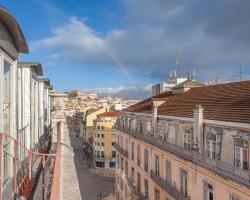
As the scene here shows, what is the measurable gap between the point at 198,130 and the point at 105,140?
50.6 meters

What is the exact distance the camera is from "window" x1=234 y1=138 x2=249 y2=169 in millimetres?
14805

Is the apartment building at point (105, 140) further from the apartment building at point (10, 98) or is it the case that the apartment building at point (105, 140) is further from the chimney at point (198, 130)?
the apartment building at point (10, 98)

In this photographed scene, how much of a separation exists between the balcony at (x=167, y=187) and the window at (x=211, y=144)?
141 inches

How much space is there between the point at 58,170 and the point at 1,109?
18.2 feet

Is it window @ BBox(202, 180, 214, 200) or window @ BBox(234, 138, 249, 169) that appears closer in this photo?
window @ BBox(234, 138, 249, 169)

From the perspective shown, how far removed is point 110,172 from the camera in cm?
6391

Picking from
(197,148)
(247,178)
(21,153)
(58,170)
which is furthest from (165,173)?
(58,170)

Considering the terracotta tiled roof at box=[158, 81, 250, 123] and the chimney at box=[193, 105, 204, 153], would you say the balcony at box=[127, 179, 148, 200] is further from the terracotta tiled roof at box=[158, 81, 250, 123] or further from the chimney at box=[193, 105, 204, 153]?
the chimney at box=[193, 105, 204, 153]

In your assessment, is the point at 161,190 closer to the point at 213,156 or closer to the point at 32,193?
the point at 213,156

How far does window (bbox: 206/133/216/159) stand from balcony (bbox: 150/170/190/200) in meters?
3.59

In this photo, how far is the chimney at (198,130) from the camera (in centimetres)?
1845

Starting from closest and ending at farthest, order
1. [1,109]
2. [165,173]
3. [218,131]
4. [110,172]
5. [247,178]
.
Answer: [1,109], [247,178], [218,131], [165,173], [110,172]

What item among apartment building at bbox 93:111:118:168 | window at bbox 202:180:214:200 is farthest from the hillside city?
apartment building at bbox 93:111:118:168

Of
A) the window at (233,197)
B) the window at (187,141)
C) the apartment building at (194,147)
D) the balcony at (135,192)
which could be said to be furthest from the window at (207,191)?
the balcony at (135,192)
